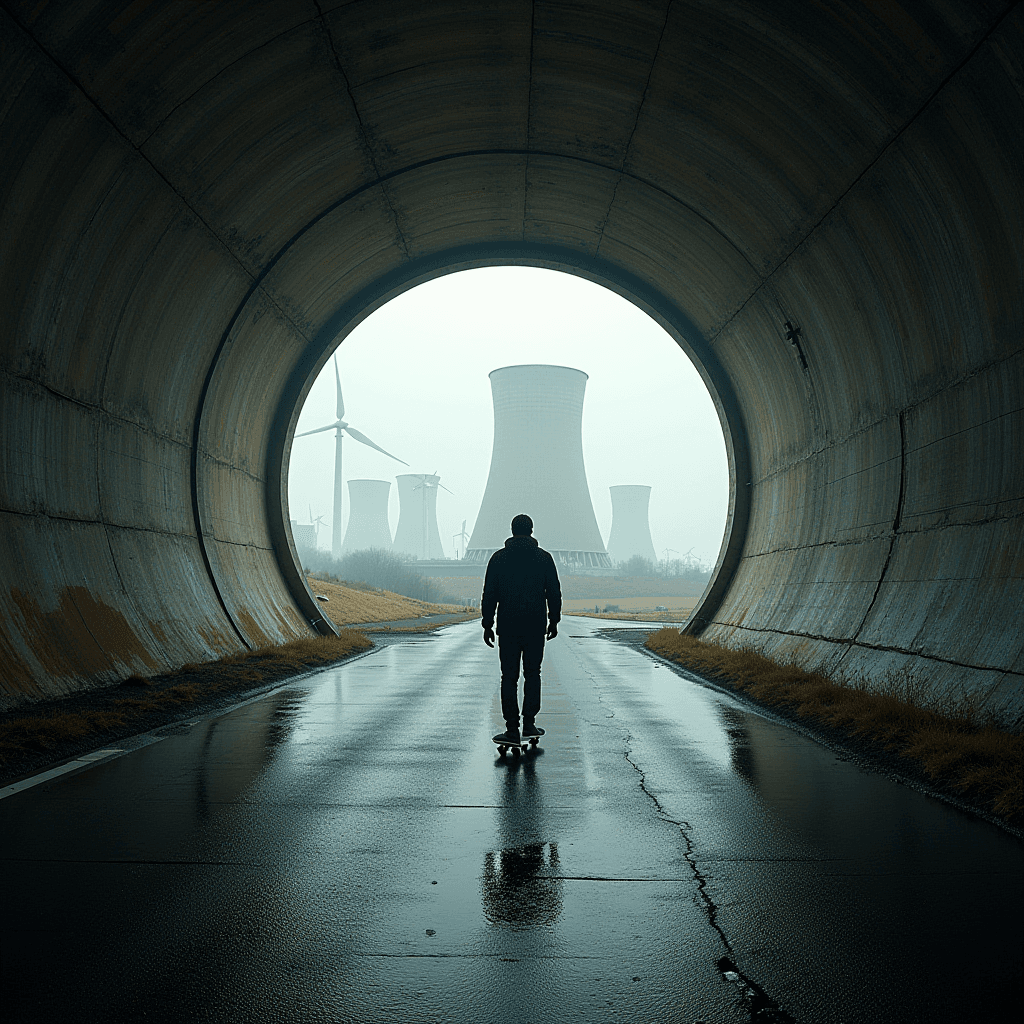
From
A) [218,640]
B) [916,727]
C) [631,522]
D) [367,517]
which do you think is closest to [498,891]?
[916,727]

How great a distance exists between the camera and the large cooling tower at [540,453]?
68.2 metres

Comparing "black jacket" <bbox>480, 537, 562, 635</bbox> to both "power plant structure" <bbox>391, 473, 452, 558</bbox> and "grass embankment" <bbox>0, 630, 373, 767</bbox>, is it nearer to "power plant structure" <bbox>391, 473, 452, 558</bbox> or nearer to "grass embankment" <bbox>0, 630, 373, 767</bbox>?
"grass embankment" <bbox>0, 630, 373, 767</bbox>

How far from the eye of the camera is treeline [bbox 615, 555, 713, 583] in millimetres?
125375

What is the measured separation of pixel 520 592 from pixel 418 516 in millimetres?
129683

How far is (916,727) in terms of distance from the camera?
7.64 m

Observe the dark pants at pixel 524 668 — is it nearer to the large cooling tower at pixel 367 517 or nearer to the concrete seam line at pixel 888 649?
the concrete seam line at pixel 888 649

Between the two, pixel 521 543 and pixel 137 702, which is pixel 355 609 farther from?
pixel 521 543

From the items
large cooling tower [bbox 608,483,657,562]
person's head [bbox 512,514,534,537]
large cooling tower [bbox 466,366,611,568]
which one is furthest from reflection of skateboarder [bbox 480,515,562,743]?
large cooling tower [bbox 608,483,657,562]

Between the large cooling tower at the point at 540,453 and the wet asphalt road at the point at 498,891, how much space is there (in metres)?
60.9

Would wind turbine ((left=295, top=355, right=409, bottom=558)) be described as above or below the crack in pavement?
above

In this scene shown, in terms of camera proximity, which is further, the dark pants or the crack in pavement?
the dark pants

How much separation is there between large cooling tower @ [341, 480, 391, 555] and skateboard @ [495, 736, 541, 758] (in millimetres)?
121169

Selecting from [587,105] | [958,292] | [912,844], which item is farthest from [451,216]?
[912,844]

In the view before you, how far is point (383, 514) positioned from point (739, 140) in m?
123
